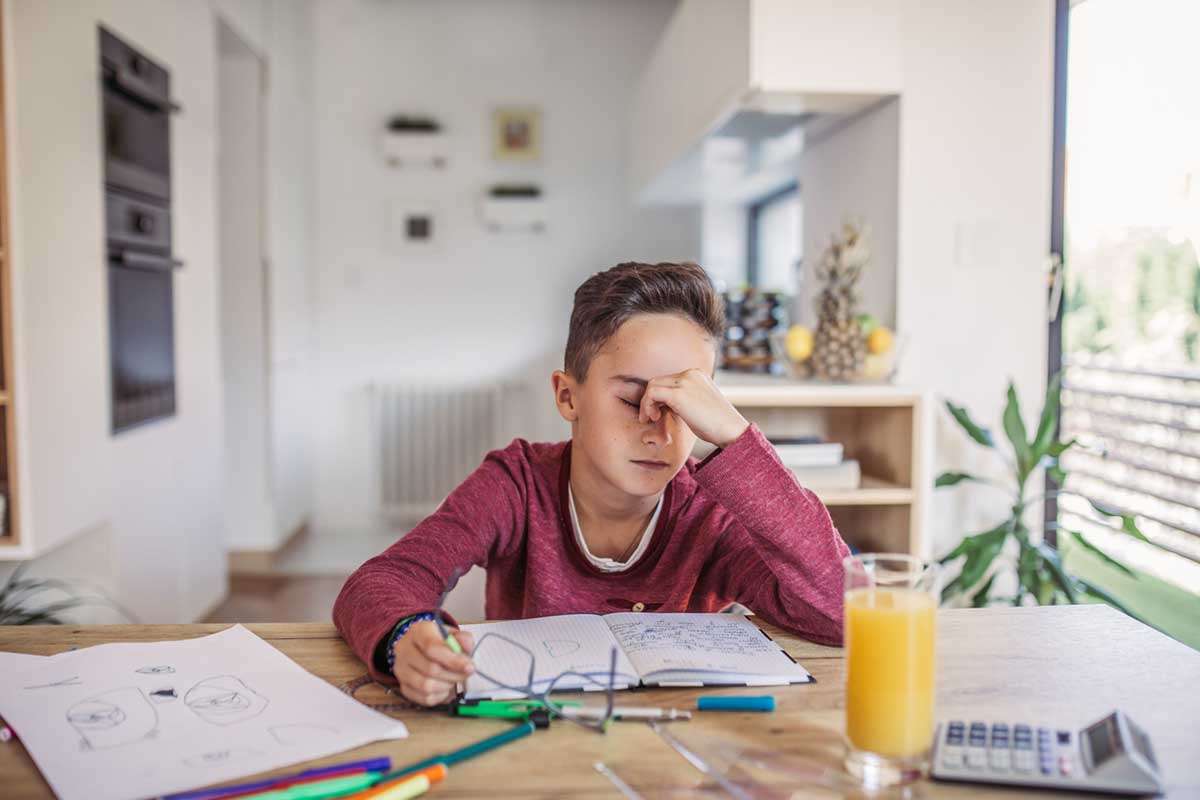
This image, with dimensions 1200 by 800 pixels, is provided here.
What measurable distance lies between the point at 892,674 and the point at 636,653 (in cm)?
29

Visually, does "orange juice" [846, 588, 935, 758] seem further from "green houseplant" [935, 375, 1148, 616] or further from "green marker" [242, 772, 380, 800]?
"green houseplant" [935, 375, 1148, 616]

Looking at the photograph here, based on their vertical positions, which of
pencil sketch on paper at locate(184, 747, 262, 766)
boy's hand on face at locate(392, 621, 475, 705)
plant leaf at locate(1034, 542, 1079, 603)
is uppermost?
boy's hand on face at locate(392, 621, 475, 705)

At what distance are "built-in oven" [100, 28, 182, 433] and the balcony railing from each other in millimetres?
2725

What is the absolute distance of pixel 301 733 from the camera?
0.79m

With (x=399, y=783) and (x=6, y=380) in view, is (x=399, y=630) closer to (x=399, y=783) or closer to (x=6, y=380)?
(x=399, y=783)

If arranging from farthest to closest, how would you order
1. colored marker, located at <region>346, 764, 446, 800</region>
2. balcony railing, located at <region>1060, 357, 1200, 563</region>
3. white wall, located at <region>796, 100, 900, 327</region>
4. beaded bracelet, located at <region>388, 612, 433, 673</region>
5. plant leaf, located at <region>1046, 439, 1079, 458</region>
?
balcony railing, located at <region>1060, 357, 1200, 563</region>
white wall, located at <region>796, 100, 900, 327</region>
plant leaf, located at <region>1046, 439, 1079, 458</region>
beaded bracelet, located at <region>388, 612, 433, 673</region>
colored marker, located at <region>346, 764, 446, 800</region>

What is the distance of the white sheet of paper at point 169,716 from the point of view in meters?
0.72

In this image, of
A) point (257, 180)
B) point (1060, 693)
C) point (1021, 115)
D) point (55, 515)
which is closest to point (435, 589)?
point (1060, 693)

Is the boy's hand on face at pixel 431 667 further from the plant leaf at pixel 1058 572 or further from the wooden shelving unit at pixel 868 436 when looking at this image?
the plant leaf at pixel 1058 572

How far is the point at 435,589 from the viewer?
3.76 ft

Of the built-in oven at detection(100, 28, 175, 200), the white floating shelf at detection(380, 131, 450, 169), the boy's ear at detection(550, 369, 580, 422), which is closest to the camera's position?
the boy's ear at detection(550, 369, 580, 422)

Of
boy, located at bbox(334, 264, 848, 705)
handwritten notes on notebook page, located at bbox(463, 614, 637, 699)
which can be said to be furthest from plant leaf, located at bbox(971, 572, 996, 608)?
handwritten notes on notebook page, located at bbox(463, 614, 637, 699)

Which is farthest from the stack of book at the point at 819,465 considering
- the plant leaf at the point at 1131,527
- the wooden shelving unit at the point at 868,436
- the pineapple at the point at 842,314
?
the plant leaf at the point at 1131,527

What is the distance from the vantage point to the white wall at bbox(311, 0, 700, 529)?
511 cm
